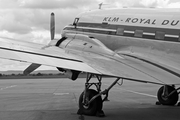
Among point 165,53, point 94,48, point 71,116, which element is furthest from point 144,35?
point 71,116

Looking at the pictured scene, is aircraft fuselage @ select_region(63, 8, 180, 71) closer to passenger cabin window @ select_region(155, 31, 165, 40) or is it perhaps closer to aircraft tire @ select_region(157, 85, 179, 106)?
passenger cabin window @ select_region(155, 31, 165, 40)

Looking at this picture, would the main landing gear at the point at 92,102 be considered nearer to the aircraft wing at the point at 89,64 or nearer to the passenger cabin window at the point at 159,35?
the aircraft wing at the point at 89,64

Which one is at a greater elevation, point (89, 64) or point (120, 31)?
point (120, 31)

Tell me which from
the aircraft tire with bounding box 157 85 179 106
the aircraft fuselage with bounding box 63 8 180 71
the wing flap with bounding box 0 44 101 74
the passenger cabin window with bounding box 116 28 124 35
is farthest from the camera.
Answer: the aircraft tire with bounding box 157 85 179 106

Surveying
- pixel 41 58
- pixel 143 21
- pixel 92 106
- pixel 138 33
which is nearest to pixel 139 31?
pixel 138 33

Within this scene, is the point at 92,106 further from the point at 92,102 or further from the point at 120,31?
the point at 120,31

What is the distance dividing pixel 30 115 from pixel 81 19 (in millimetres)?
5853

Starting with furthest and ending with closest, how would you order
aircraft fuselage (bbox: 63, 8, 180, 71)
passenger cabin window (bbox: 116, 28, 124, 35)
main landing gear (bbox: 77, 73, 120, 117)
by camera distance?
1. passenger cabin window (bbox: 116, 28, 124, 35)
2. main landing gear (bbox: 77, 73, 120, 117)
3. aircraft fuselage (bbox: 63, 8, 180, 71)

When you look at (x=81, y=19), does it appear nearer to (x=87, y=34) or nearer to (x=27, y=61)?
(x=87, y=34)

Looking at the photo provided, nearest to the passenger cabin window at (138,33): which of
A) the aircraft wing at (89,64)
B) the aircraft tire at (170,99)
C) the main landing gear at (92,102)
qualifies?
the aircraft wing at (89,64)

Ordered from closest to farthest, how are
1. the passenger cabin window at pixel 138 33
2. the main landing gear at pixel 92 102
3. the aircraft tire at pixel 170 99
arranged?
the main landing gear at pixel 92 102
the passenger cabin window at pixel 138 33
the aircraft tire at pixel 170 99

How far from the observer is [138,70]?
9.33 metres

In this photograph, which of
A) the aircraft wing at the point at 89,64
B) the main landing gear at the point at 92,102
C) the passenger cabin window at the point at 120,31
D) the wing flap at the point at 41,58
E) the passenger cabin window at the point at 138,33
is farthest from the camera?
the passenger cabin window at the point at 120,31

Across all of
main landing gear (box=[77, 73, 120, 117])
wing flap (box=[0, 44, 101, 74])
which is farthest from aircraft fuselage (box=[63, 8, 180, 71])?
wing flap (box=[0, 44, 101, 74])
